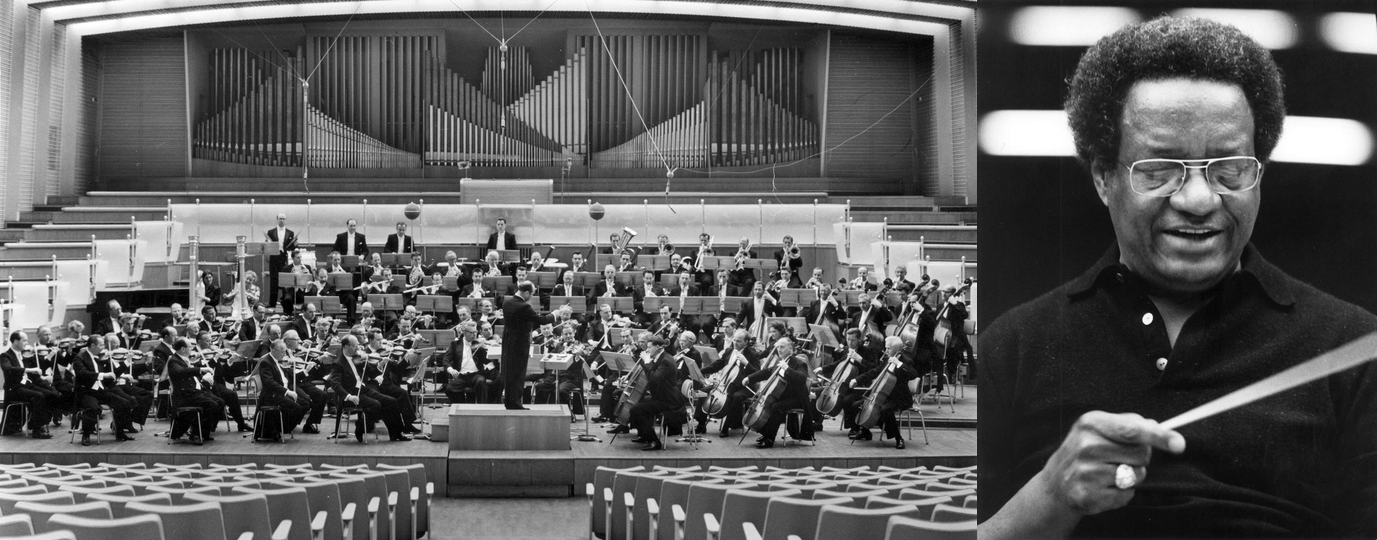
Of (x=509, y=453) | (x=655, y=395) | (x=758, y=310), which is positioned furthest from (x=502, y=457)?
(x=758, y=310)

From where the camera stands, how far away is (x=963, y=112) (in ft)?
52.3

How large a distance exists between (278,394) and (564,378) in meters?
2.38

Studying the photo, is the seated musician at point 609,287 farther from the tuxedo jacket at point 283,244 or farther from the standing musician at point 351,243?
the tuxedo jacket at point 283,244

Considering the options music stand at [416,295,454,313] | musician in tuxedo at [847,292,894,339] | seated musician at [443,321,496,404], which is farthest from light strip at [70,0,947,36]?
seated musician at [443,321,496,404]

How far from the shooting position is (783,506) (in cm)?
460

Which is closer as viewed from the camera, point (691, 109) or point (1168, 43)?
point (1168, 43)

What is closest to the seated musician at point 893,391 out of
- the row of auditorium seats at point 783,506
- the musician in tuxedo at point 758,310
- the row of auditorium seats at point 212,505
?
the row of auditorium seats at point 783,506

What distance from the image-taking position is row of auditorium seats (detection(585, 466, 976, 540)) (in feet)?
13.6

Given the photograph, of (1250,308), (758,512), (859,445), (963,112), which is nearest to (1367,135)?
(1250,308)

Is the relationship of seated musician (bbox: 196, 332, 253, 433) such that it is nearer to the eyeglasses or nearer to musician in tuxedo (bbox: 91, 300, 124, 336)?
musician in tuxedo (bbox: 91, 300, 124, 336)

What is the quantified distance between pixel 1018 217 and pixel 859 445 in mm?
6169

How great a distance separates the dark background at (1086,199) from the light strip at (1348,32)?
39 mm

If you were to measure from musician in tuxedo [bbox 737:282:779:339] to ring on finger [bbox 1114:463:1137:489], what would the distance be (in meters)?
8.23

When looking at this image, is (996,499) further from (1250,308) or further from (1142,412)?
(1250,308)
